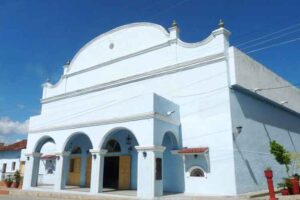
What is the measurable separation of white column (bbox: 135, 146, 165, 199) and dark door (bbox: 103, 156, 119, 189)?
4326mm

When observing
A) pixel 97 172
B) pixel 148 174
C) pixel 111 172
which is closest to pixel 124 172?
pixel 111 172

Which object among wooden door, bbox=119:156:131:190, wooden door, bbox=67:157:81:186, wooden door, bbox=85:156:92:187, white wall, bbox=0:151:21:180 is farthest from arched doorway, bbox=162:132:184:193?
white wall, bbox=0:151:21:180

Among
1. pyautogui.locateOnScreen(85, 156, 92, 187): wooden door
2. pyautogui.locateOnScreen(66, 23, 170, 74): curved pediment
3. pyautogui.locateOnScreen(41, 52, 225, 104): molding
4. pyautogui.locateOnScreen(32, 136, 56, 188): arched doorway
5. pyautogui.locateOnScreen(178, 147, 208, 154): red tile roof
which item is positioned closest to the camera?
pyautogui.locateOnScreen(178, 147, 208, 154): red tile roof

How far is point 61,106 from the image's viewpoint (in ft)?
69.4

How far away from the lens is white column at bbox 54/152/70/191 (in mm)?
15901

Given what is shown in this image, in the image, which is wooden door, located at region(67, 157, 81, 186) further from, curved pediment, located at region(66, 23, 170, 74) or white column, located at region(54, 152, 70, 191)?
curved pediment, located at region(66, 23, 170, 74)

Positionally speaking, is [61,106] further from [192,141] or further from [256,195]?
[256,195]

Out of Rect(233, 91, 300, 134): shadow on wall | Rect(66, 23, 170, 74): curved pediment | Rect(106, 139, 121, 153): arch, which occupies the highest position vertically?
Rect(66, 23, 170, 74): curved pediment

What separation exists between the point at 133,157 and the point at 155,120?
153 inches

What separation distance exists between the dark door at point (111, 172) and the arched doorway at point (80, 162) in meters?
1.52

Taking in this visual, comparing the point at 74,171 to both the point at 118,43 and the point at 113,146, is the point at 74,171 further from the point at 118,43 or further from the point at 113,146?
the point at 118,43

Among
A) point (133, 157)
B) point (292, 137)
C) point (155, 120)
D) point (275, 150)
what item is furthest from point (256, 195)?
point (292, 137)

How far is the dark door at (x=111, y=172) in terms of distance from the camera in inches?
666

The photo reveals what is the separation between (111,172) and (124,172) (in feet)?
4.15
